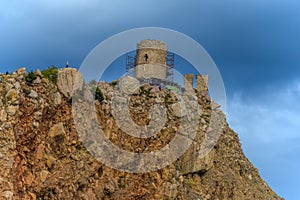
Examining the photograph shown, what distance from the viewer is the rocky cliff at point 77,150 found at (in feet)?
87.1

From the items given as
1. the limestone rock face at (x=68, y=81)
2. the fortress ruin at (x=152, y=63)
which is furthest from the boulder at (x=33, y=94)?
the fortress ruin at (x=152, y=63)

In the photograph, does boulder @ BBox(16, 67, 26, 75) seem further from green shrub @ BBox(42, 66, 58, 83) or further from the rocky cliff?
green shrub @ BBox(42, 66, 58, 83)

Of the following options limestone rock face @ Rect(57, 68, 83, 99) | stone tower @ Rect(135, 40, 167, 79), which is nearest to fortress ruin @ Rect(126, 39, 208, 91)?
stone tower @ Rect(135, 40, 167, 79)

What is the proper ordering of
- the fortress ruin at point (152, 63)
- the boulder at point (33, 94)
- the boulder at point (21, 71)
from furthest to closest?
1. the fortress ruin at point (152, 63)
2. the boulder at point (21, 71)
3. the boulder at point (33, 94)

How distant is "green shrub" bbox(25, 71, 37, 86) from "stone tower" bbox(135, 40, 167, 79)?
16555mm

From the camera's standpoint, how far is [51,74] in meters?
30.1

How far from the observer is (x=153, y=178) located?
33.4 m

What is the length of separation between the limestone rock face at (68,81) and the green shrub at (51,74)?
9.5 inches

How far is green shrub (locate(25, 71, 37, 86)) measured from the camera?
93.5ft

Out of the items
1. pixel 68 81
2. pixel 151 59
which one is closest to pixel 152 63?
pixel 151 59

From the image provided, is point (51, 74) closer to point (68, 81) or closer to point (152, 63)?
point (68, 81)

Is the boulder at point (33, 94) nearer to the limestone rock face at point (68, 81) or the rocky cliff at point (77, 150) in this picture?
the rocky cliff at point (77, 150)

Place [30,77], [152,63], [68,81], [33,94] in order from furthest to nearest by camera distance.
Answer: [152,63], [68,81], [30,77], [33,94]

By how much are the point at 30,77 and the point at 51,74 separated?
5.63ft
